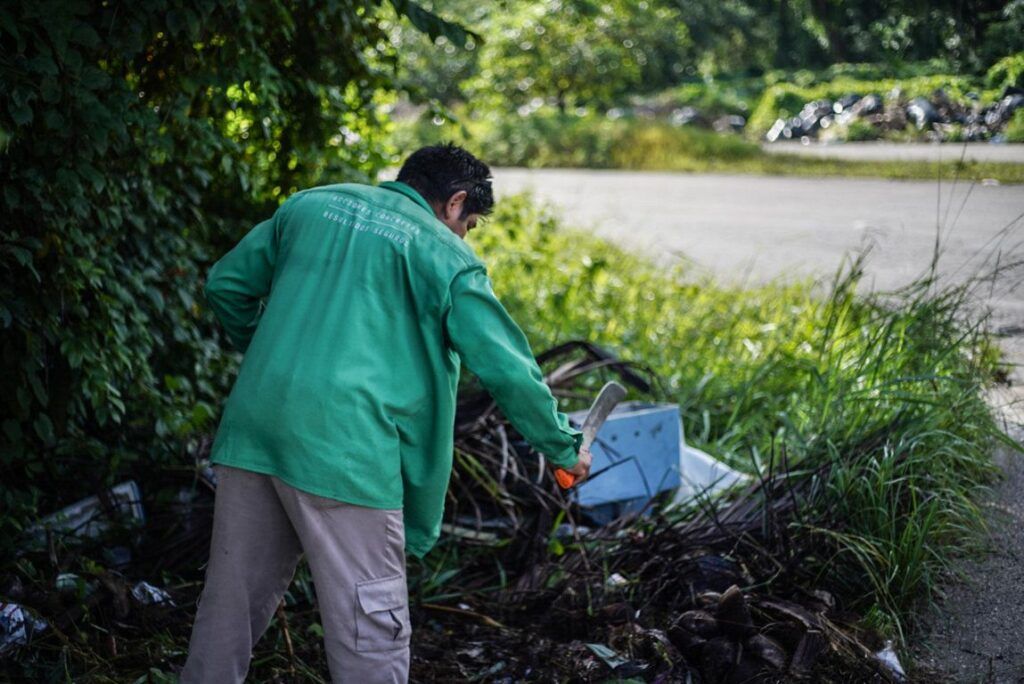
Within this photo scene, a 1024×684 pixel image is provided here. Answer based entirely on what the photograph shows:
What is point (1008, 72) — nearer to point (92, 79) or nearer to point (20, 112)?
point (92, 79)

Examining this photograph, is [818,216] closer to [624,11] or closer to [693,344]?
[693,344]

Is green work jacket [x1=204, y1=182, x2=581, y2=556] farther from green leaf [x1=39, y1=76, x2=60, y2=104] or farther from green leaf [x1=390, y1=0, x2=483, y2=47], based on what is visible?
green leaf [x1=390, y1=0, x2=483, y2=47]

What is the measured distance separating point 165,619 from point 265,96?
196 centimetres

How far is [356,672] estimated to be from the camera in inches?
102

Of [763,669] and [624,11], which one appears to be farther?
[624,11]

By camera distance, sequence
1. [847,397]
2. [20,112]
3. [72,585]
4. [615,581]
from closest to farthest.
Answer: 1. [20,112]
2. [72,585]
3. [615,581]
4. [847,397]

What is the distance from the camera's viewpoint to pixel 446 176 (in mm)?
2826

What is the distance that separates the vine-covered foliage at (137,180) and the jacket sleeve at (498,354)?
1393 millimetres

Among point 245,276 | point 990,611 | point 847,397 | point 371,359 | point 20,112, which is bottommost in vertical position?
point 990,611

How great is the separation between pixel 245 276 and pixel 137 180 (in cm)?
129

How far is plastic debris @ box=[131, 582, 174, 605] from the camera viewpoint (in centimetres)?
346

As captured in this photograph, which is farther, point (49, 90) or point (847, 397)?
point (847, 397)

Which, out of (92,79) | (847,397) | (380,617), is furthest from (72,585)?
(847,397)

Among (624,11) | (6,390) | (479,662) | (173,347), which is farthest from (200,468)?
(624,11)
